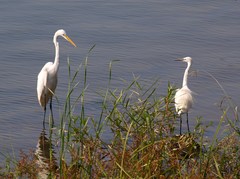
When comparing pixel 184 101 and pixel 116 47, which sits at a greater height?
pixel 116 47

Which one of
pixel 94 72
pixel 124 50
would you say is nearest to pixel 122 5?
pixel 124 50

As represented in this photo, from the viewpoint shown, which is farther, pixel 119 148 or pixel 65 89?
pixel 65 89

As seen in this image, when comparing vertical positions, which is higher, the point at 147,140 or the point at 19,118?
the point at 147,140

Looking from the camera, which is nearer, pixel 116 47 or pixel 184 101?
pixel 184 101

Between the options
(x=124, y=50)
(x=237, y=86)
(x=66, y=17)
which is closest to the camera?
(x=237, y=86)

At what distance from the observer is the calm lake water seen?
11203mm

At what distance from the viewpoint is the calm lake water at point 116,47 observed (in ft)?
36.8

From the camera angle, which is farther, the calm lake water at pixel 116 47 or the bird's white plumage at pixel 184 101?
the calm lake water at pixel 116 47

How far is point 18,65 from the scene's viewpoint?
41.5 feet

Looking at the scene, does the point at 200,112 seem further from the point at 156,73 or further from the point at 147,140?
the point at 147,140

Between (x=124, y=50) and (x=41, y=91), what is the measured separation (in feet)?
9.29

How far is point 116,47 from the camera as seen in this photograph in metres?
13.8

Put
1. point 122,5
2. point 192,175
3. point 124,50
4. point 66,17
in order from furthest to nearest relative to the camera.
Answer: point 122,5 < point 66,17 < point 124,50 < point 192,175

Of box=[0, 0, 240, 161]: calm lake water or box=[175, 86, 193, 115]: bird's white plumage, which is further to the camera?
box=[0, 0, 240, 161]: calm lake water
